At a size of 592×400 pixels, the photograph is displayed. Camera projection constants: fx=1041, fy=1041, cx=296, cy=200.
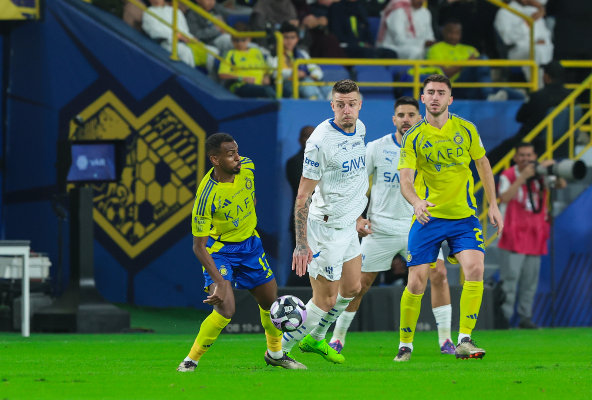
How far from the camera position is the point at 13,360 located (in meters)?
8.91

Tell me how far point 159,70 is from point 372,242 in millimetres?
6724

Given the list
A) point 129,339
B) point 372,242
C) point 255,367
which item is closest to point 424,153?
point 372,242

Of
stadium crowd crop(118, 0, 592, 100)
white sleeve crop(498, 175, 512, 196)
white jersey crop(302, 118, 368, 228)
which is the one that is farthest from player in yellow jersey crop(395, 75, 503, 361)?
stadium crowd crop(118, 0, 592, 100)

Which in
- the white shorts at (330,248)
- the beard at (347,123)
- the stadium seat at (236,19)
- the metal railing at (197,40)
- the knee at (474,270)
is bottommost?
the knee at (474,270)

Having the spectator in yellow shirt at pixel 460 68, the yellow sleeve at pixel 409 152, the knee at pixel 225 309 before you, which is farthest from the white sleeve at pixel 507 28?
the knee at pixel 225 309

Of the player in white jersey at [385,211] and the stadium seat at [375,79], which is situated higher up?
the stadium seat at [375,79]

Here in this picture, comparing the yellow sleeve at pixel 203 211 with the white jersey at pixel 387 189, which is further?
the white jersey at pixel 387 189

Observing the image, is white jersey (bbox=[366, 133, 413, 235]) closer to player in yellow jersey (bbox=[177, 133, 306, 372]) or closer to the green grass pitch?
the green grass pitch

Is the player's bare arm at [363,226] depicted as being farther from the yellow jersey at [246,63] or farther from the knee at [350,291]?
the yellow jersey at [246,63]

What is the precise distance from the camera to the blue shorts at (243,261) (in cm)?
771

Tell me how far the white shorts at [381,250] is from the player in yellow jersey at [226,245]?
185 centimetres

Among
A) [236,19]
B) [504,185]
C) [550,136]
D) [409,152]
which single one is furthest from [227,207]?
[236,19]

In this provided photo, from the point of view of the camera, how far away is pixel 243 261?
774 centimetres

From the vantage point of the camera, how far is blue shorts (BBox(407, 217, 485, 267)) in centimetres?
848
